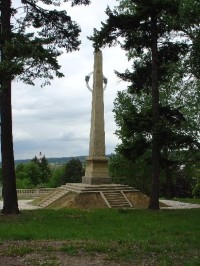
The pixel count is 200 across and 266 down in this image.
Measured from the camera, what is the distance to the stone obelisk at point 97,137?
25.3m

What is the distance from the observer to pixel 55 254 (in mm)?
7516

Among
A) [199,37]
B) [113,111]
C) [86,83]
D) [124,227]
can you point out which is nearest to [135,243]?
[124,227]

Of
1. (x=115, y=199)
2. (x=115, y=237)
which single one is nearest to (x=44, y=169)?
(x=115, y=199)

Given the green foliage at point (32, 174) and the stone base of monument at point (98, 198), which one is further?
the green foliage at point (32, 174)

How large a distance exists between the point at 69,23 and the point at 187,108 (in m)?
15.7

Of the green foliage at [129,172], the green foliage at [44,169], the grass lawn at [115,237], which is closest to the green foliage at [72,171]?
the green foliage at [44,169]

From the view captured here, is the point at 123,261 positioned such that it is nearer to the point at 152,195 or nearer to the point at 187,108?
the point at 152,195

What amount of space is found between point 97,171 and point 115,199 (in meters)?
3.38

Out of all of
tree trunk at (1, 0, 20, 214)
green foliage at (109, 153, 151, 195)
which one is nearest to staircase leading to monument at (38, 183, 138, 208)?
tree trunk at (1, 0, 20, 214)

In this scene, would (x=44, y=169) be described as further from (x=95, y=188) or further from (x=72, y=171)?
(x=95, y=188)

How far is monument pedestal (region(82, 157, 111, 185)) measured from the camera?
25.3 m

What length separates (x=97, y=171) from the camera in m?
25.7

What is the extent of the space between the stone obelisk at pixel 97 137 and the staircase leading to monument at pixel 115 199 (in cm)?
195

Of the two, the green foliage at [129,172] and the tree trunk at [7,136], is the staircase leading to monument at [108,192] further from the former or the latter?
the green foliage at [129,172]
